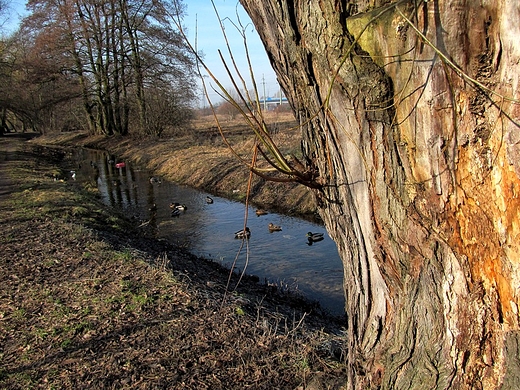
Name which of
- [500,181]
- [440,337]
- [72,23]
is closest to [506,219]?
[500,181]

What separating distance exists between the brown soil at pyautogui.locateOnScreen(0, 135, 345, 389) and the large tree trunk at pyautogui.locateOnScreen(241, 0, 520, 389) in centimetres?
159

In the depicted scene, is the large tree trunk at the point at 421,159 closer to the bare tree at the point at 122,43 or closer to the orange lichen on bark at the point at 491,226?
the orange lichen on bark at the point at 491,226

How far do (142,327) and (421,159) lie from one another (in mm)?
3415

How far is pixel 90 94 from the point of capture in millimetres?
31562

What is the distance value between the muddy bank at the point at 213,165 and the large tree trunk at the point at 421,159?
865 cm

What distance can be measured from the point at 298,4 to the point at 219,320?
11.0 ft

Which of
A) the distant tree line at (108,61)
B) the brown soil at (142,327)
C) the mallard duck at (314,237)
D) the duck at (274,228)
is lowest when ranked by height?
the mallard duck at (314,237)

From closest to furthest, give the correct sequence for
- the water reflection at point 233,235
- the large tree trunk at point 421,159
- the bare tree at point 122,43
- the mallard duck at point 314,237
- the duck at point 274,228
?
the large tree trunk at point 421,159 < the water reflection at point 233,235 < the mallard duck at point 314,237 < the duck at point 274,228 < the bare tree at point 122,43

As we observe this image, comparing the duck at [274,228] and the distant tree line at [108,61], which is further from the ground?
the distant tree line at [108,61]

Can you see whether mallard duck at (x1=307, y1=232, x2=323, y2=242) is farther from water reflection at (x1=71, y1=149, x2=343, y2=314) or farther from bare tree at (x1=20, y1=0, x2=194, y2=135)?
bare tree at (x1=20, y1=0, x2=194, y2=135)

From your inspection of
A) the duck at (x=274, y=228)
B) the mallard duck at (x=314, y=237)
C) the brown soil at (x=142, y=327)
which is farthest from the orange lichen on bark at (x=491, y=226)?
the duck at (x=274, y=228)

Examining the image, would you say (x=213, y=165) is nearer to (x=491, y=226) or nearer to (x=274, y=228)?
(x=274, y=228)

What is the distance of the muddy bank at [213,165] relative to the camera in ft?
43.8

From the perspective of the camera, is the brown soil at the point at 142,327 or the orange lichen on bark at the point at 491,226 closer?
the orange lichen on bark at the point at 491,226
